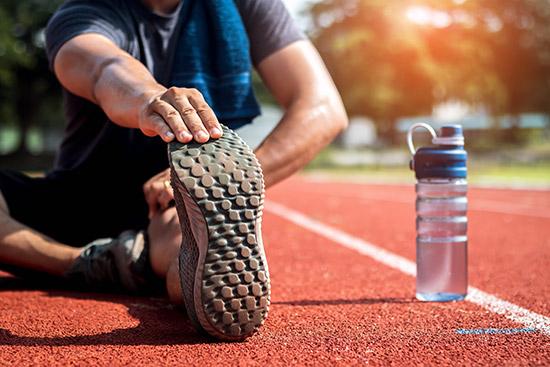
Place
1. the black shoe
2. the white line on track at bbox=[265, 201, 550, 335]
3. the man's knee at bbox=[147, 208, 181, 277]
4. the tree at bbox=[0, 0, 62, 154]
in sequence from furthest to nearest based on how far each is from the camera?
1. the tree at bbox=[0, 0, 62, 154]
2. the black shoe
3. the man's knee at bbox=[147, 208, 181, 277]
4. the white line on track at bbox=[265, 201, 550, 335]

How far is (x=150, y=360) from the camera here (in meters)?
2.03

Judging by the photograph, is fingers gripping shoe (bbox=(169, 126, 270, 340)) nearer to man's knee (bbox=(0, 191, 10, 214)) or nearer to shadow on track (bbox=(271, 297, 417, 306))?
shadow on track (bbox=(271, 297, 417, 306))

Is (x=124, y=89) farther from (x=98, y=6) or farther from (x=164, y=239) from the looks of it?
(x=98, y=6)

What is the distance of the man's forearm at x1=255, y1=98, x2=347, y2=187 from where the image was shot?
3.10 m

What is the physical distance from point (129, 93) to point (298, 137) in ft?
3.14

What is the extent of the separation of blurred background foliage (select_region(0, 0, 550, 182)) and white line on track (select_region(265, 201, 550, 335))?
23280mm

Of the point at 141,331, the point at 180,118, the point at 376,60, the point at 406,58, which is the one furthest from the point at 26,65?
the point at 180,118

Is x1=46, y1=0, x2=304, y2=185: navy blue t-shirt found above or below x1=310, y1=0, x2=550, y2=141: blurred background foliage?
above

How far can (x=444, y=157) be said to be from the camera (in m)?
3.05

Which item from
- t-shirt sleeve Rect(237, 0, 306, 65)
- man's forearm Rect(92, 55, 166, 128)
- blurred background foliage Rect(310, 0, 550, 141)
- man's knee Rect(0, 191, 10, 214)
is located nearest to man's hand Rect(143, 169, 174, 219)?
man's forearm Rect(92, 55, 166, 128)

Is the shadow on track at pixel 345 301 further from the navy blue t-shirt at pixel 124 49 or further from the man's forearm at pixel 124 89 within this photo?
the man's forearm at pixel 124 89

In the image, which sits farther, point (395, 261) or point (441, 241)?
point (395, 261)

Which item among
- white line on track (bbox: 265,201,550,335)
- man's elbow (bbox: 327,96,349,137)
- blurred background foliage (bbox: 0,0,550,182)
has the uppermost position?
man's elbow (bbox: 327,96,349,137)

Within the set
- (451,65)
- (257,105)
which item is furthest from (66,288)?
(451,65)
